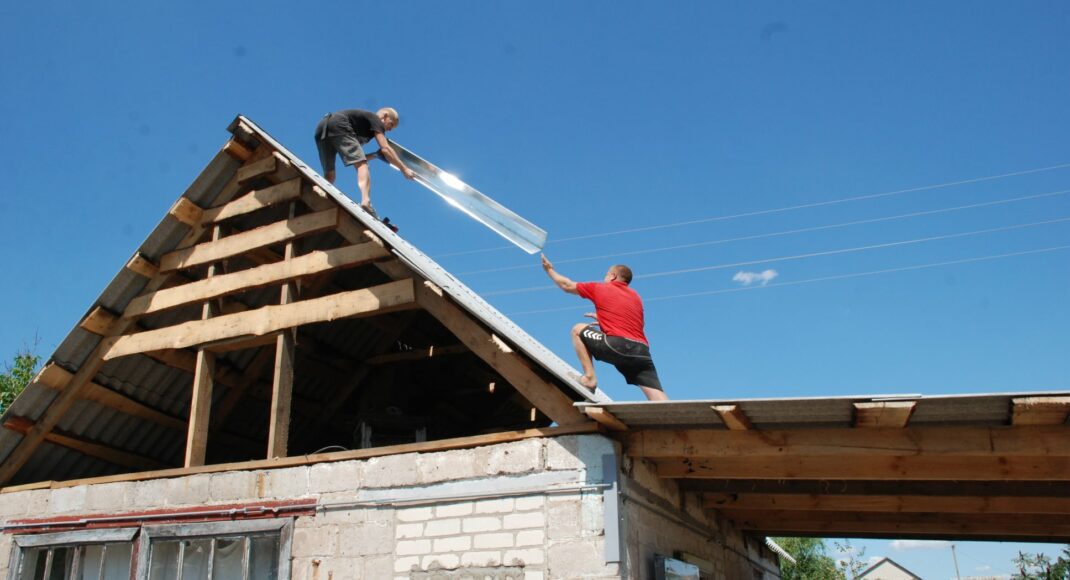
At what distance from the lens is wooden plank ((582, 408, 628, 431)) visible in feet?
20.9

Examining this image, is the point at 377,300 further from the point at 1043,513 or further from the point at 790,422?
the point at 1043,513

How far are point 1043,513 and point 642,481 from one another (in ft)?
12.9

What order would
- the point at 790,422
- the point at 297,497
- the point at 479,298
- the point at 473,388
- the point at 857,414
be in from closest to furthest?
the point at 857,414 < the point at 790,422 < the point at 297,497 < the point at 479,298 < the point at 473,388

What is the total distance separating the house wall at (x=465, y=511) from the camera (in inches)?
264

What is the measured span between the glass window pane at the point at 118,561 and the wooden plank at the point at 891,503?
5.59 m

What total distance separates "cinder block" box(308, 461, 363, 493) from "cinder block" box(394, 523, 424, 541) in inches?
21.5

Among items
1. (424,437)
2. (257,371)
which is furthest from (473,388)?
(257,371)

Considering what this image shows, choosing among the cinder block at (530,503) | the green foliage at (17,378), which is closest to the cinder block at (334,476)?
the cinder block at (530,503)

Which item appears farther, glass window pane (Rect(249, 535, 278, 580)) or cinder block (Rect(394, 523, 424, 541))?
glass window pane (Rect(249, 535, 278, 580))

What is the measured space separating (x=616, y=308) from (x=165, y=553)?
15.8 ft

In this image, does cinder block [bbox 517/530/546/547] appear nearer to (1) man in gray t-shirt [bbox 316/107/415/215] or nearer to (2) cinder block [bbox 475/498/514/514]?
(2) cinder block [bbox 475/498/514/514]

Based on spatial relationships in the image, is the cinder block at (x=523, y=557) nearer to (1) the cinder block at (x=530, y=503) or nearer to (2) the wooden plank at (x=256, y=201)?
(1) the cinder block at (x=530, y=503)

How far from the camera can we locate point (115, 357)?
9.71 meters

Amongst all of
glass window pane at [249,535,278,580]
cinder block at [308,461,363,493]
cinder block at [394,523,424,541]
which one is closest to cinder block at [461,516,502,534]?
cinder block at [394,523,424,541]
